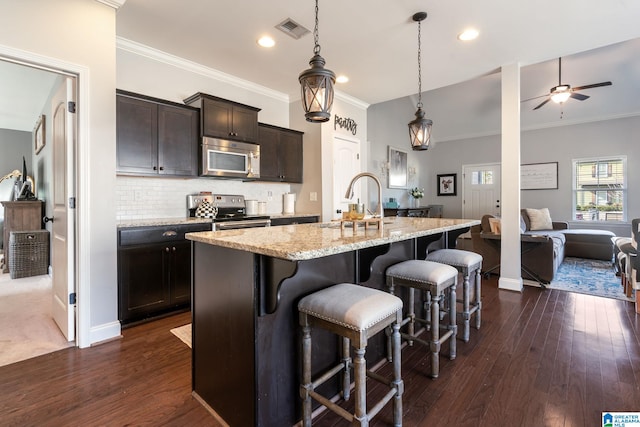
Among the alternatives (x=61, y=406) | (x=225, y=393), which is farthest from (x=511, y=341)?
(x=61, y=406)

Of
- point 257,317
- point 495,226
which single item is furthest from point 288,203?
point 257,317

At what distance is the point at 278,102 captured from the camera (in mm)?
4867

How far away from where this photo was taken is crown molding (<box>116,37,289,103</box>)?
3270 millimetres

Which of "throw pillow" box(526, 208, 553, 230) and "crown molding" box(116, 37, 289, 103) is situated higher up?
"crown molding" box(116, 37, 289, 103)

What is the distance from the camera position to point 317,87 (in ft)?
5.92

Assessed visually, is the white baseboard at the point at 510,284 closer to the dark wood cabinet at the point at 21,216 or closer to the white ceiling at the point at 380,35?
the white ceiling at the point at 380,35

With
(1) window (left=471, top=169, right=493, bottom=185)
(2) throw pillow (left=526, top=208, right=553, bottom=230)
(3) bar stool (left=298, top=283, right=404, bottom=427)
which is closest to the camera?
(3) bar stool (left=298, top=283, right=404, bottom=427)

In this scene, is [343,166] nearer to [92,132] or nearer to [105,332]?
[92,132]

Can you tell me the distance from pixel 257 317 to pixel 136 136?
8.41ft

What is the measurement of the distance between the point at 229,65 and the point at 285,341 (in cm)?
344

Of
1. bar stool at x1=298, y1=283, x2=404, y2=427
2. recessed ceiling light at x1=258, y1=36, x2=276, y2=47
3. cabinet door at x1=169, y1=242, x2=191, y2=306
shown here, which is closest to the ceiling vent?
recessed ceiling light at x1=258, y1=36, x2=276, y2=47

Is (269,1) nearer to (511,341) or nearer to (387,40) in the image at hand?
(387,40)

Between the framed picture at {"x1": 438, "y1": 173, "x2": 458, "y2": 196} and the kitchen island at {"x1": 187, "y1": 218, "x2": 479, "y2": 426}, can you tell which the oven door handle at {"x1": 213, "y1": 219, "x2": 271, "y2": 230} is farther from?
the framed picture at {"x1": 438, "y1": 173, "x2": 458, "y2": 196}

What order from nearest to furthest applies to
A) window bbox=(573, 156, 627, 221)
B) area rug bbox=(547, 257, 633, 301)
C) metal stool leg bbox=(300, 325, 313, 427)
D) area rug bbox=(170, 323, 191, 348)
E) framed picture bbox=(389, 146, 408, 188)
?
metal stool leg bbox=(300, 325, 313, 427)
area rug bbox=(170, 323, 191, 348)
area rug bbox=(547, 257, 633, 301)
window bbox=(573, 156, 627, 221)
framed picture bbox=(389, 146, 408, 188)
